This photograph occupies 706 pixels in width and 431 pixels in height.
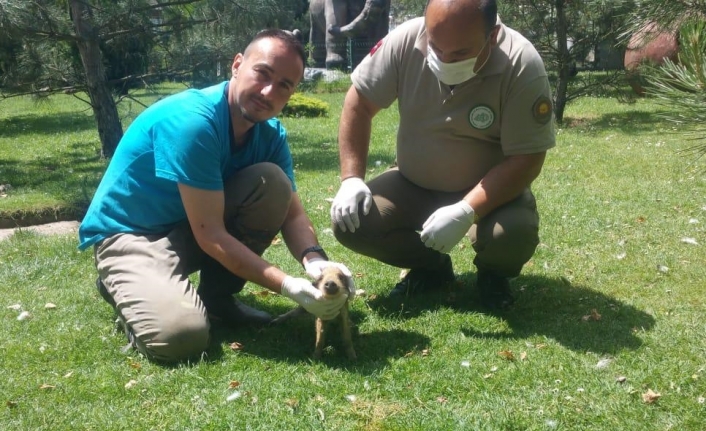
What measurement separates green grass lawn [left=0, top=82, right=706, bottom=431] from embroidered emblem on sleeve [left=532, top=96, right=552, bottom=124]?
0.62m

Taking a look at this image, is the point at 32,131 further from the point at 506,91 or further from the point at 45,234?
the point at 506,91

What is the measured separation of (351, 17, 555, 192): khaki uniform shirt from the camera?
328 centimetres

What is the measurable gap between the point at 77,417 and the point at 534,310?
198 centimetres

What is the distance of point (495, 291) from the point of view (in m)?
3.58

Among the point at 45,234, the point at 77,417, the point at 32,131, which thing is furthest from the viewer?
the point at 32,131

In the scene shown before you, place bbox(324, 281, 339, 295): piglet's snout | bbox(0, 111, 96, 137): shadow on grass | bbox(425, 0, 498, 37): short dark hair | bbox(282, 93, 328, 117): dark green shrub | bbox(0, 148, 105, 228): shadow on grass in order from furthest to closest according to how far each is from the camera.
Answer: bbox(282, 93, 328, 117): dark green shrub
bbox(0, 111, 96, 137): shadow on grass
bbox(0, 148, 105, 228): shadow on grass
bbox(425, 0, 498, 37): short dark hair
bbox(324, 281, 339, 295): piglet's snout

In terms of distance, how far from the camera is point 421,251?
3701mm

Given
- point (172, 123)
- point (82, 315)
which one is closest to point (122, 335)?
point (82, 315)

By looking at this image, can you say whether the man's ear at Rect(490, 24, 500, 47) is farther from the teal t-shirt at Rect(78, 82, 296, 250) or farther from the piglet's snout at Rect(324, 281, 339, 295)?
the piglet's snout at Rect(324, 281, 339, 295)

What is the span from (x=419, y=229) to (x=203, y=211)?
116 cm

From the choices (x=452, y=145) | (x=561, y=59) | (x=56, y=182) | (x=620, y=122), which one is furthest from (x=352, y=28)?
(x=452, y=145)

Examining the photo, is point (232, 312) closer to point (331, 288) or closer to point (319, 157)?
point (331, 288)

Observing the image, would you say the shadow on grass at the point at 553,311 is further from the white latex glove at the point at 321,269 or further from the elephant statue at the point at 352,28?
the elephant statue at the point at 352,28

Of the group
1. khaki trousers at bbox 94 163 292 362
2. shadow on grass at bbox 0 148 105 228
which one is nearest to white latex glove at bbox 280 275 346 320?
khaki trousers at bbox 94 163 292 362
